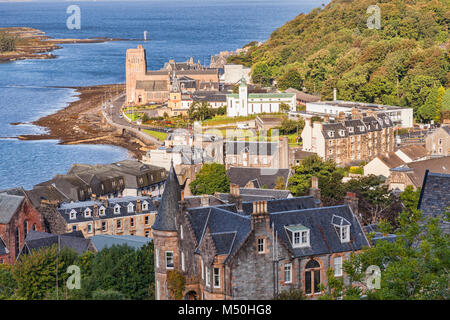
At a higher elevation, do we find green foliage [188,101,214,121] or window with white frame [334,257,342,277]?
green foliage [188,101,214,121]

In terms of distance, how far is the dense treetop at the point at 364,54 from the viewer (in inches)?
3947

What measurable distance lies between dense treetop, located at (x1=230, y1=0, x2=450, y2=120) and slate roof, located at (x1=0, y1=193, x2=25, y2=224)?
2405 inches

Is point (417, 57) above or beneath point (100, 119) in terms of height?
above

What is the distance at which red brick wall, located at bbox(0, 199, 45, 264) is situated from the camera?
4169cm

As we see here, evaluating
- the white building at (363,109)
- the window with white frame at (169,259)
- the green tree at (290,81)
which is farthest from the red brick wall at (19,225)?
the green tree at (290,81)

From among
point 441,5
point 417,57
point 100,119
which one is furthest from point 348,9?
point 100,119

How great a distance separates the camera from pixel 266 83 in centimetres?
13138

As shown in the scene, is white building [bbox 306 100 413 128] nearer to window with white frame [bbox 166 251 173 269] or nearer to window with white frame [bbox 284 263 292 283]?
window with white frame [bbox 166 251 173 269]

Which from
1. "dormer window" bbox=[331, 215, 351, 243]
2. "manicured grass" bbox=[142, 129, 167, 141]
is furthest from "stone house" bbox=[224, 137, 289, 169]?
"dormer window" bbox=[331, 215, 351, 243]

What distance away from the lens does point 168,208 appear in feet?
97.3

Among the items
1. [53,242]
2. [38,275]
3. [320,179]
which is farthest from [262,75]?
[38,275]

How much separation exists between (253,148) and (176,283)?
4184cm
